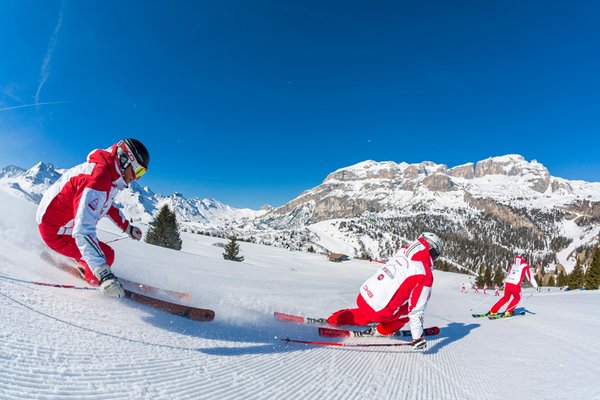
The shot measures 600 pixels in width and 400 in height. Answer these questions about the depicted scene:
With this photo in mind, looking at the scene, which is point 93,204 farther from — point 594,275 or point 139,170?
point 594,275

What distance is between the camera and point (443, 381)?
3.65m

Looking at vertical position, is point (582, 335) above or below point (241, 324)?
below

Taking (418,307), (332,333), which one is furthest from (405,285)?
(332,333)

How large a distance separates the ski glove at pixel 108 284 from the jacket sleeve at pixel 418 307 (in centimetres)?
397

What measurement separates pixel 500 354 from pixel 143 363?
5.31 metres

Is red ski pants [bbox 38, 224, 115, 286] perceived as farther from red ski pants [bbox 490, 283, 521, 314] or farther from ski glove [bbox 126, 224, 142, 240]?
red ski pants [bbox 490, 283, 521, 314]

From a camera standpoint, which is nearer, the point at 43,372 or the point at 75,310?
the point at 43,372

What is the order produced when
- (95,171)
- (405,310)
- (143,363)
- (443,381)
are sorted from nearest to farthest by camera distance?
(143,363) < (443,381) < (95,171) < (405,310)

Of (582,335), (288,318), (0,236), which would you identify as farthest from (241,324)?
(582,335)

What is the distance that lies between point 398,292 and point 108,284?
4.18 metres

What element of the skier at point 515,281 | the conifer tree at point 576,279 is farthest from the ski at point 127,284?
the conifer tree at point 576,279

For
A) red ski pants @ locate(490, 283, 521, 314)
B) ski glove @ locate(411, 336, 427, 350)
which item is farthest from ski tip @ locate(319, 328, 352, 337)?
red ski pants @ locate(490, 283, 521, 314)

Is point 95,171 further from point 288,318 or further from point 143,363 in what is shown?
point 288,318

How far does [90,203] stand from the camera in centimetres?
375
